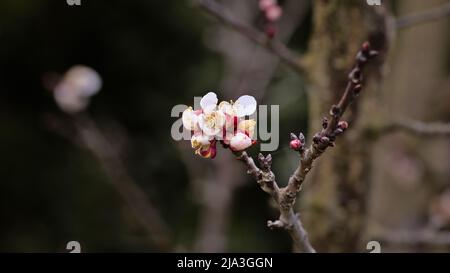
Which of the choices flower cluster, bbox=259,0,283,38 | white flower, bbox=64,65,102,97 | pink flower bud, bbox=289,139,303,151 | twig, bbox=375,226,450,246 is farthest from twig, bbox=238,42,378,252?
white flower, bbox=64,65,102,97

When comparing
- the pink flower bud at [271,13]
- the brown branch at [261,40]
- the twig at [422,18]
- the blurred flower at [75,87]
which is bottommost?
the brown branch at [261,40]

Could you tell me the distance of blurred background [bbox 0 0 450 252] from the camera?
3.14 metres

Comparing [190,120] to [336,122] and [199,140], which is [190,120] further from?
[336,122]

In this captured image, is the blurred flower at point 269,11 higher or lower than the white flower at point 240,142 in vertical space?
higher

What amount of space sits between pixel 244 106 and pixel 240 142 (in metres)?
0.05

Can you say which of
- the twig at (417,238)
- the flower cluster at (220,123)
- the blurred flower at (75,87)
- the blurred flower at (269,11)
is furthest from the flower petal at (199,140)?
the blurred flower at (75,87)

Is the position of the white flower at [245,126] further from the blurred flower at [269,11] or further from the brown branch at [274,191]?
the blurred flower at [269,11]

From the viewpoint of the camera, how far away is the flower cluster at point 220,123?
75 cm

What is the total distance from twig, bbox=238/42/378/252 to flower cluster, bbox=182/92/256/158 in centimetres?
2

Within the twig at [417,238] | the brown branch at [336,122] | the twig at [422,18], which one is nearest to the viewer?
the brown branch at [336,122]

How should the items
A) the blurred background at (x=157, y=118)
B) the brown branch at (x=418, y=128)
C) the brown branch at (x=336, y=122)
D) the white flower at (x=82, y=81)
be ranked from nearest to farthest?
the brown branch at (x=336, y=122) < the brown branch at (x=418, y=128) < the white flower at (x=82, y=81) < the blurred background at (x=157, y=118)

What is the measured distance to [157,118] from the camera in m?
3.72

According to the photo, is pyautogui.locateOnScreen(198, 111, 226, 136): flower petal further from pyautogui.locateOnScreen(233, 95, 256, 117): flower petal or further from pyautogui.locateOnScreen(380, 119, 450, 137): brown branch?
pyautogui.locateOnScreen(380, 119, 450, 137): brown branch
